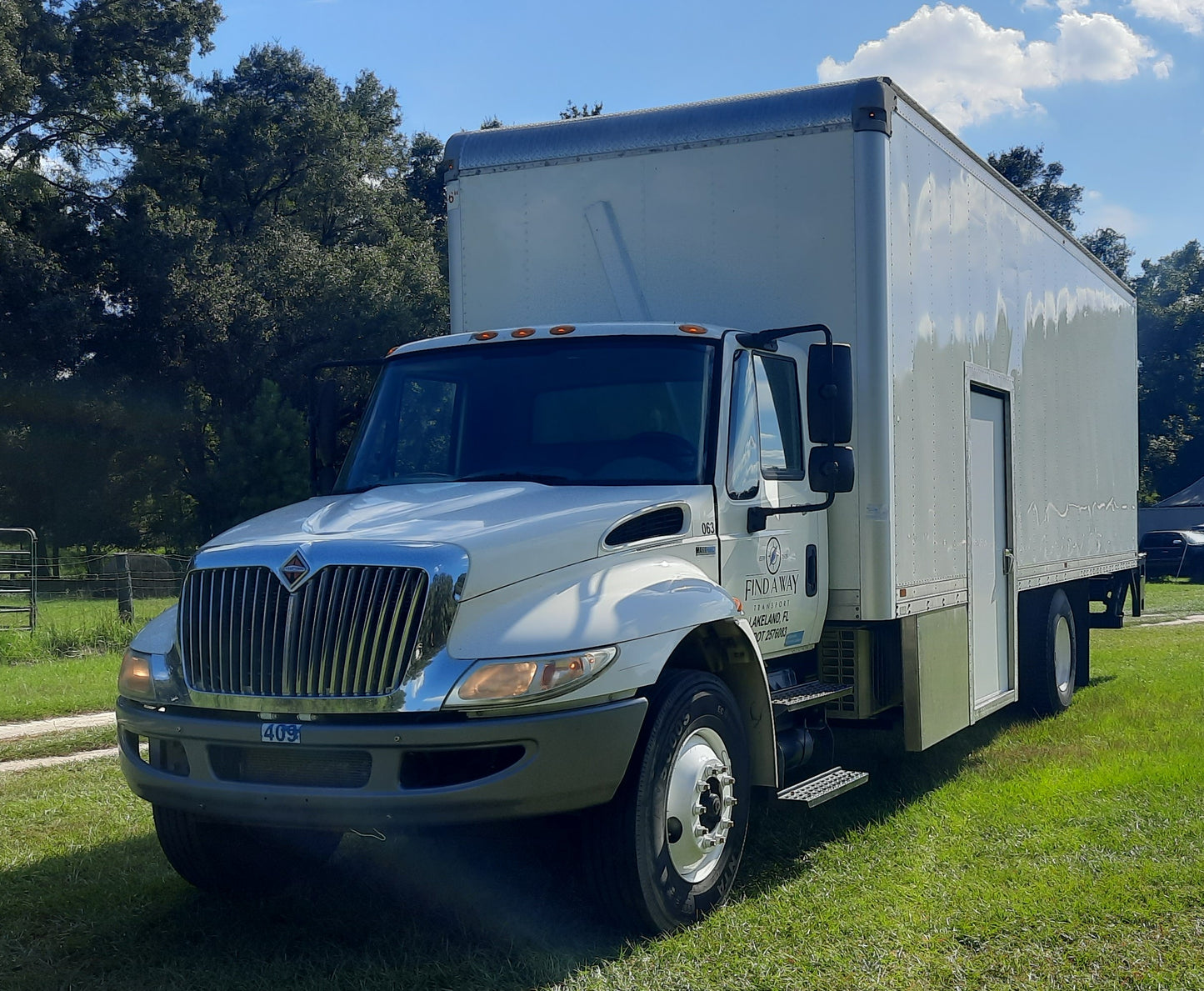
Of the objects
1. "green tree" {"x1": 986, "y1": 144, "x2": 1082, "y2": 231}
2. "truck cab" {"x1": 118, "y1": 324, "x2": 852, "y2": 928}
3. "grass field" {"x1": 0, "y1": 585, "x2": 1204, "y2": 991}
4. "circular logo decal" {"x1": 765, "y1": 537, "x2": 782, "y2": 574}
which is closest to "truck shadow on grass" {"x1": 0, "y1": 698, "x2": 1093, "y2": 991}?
"grass field" {"x1": 0, "y1": 585, "x2": 1204, "y2": 991}

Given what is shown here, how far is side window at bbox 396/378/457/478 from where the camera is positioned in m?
6.21

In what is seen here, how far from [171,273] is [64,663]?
27710 millimetres

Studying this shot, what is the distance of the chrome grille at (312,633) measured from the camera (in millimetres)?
4781

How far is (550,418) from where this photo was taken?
6152mm

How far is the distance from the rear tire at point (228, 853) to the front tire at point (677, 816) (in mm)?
1426

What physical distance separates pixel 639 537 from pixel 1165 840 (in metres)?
3.22

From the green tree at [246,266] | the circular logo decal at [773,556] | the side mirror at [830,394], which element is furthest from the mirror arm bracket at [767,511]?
the green tree at [246,266]

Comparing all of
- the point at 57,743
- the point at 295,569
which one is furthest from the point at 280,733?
the point at 57,743

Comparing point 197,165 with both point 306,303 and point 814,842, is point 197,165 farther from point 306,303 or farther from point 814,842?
point 814,842

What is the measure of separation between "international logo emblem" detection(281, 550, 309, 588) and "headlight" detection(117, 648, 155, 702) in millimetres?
804

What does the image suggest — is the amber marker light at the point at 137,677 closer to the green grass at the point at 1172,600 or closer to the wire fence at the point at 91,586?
the wire fence at the point at 91,586

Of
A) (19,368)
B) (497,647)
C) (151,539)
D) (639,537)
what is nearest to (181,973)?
(497,647)

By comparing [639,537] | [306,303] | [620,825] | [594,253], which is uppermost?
[306,303]

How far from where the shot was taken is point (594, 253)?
7.68 m
